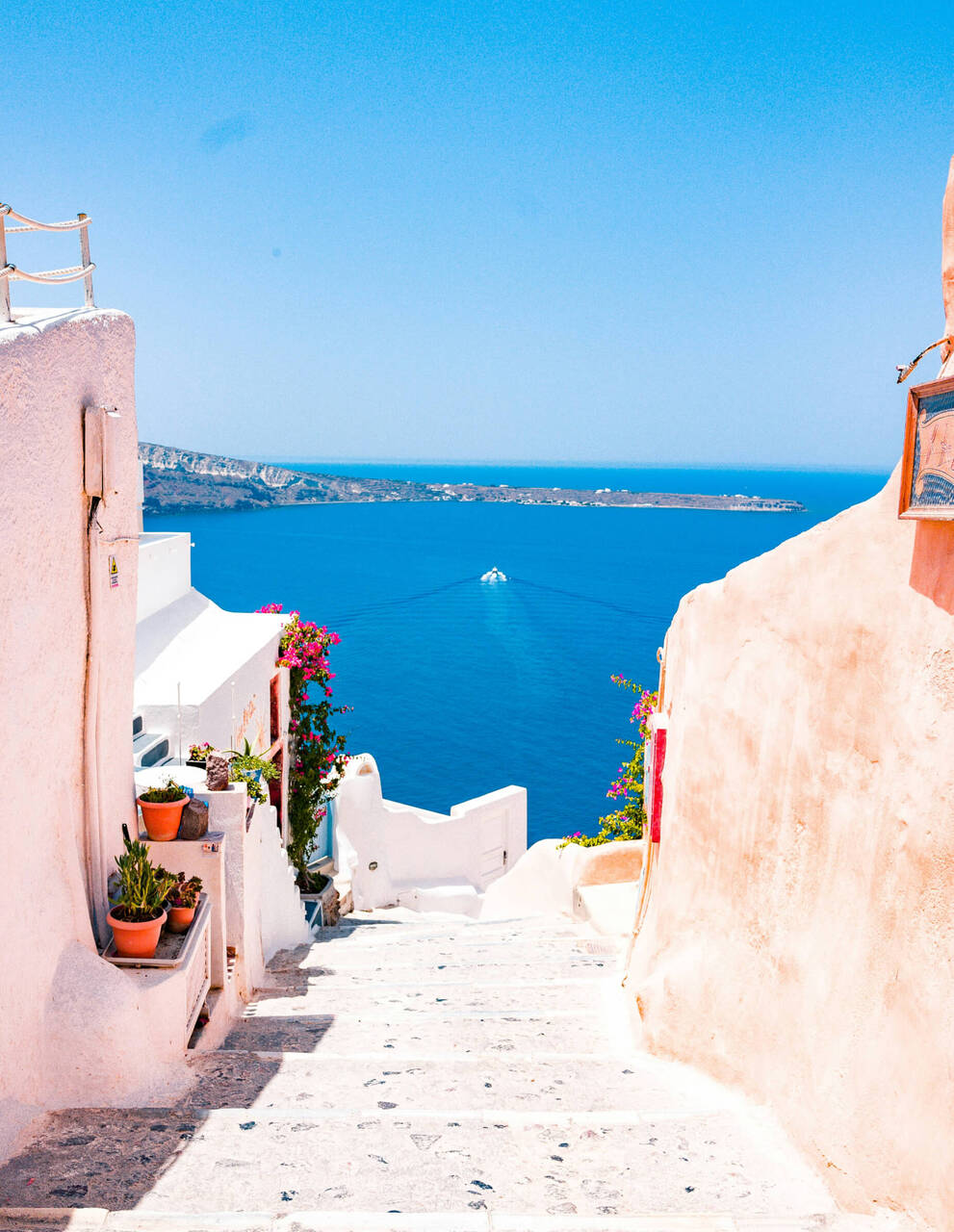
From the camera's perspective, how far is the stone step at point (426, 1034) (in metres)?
5.84

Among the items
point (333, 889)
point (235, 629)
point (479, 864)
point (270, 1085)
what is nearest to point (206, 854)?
point (270, 1085)

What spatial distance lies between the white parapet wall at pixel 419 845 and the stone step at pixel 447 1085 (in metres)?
13.2

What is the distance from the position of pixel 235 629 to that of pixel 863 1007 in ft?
33.8

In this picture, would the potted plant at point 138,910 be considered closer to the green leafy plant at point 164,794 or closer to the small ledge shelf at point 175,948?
the small ledge shelf at point 175,948

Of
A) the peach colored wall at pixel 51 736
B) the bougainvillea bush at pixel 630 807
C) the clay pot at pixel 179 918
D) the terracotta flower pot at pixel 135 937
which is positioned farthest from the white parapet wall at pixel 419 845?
the peach colored wall at pixel 51 736

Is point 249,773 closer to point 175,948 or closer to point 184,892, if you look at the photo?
point 184,892

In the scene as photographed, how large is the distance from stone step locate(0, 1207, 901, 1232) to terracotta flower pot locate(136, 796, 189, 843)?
308cm

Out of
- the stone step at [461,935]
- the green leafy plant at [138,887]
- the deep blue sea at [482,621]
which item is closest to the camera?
the green leafy plant at [138,887]

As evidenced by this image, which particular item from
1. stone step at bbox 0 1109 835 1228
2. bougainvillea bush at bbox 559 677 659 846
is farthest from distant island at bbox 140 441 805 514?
stone step at bbox 0 1109 835 1228

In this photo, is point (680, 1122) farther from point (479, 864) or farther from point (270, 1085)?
point (479, 864)

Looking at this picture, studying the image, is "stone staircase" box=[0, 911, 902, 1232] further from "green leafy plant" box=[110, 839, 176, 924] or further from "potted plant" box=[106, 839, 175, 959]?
"green leafy plant" box=[110, 839, 176, 924]

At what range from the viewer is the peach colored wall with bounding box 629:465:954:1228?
3.52 meters

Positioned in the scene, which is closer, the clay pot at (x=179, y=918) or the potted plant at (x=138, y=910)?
the potted plant at (x=138, y=910)

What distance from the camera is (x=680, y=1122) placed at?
4.34 meters
